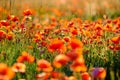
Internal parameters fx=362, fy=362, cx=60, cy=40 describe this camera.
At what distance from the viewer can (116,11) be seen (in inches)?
376

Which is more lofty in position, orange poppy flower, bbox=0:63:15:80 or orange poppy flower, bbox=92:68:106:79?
orange poppy flower, bbox=0:63:15:80

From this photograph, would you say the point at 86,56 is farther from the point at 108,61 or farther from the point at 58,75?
the point at 58,75

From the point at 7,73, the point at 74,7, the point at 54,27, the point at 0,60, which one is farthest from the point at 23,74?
the point at 74,7

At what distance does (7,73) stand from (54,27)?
3495mm

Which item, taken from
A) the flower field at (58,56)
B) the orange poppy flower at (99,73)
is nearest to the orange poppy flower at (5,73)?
the flower field at (58,56)

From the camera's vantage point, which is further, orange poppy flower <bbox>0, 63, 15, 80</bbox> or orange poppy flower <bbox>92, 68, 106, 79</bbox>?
orange poppy flower <bbox>92, 68, 106, 79</bbox>

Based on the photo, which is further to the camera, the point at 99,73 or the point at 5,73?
the point at 99,73

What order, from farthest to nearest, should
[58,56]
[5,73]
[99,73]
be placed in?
1. [99,73]
2. [58,56]
3. [5,73]

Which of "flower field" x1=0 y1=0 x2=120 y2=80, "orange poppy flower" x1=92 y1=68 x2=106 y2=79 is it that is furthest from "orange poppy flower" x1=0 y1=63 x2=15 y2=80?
"orange poppy flower" x1=92 y1=68 x2=106 y2=79

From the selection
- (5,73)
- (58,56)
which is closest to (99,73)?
(58,56)

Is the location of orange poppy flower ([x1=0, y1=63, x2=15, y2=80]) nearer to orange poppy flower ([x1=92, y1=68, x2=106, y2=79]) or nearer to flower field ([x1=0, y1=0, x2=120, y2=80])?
flower field ([x1=0, y1=0, x2=120, y2=80])

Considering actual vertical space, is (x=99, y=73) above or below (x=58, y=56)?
below

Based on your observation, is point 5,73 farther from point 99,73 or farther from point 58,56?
point 99,73

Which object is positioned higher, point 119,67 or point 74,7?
point 74,7
